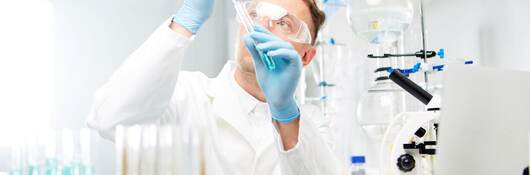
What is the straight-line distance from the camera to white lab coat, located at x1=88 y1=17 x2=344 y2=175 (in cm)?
125

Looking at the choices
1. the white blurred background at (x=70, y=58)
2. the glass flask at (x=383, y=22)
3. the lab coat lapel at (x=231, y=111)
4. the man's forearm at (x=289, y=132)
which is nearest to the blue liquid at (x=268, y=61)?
the man's forearm at (x=289, y=132)

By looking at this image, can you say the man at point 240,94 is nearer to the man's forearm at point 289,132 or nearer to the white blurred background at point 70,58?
the man's forearm at point 289,132

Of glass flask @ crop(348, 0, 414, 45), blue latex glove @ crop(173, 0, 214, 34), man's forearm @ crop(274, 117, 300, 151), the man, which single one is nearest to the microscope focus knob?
the man

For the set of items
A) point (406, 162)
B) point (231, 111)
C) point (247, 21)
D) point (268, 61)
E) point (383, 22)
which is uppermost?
point (383, 22)

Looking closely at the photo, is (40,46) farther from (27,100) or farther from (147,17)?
(147,17)

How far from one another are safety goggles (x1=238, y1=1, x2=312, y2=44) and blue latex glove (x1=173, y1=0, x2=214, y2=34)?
0.10 m

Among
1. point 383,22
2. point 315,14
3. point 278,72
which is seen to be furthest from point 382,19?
point 278,72

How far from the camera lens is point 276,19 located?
1.35 metres

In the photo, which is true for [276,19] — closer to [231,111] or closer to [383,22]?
[231,111]

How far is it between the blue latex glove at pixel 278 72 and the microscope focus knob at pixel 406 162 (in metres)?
0.32

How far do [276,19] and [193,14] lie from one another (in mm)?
221

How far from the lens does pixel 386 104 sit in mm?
2311

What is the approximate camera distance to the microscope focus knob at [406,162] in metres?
1.32

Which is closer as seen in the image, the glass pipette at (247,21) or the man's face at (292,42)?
the glass pipette at (247,21)
